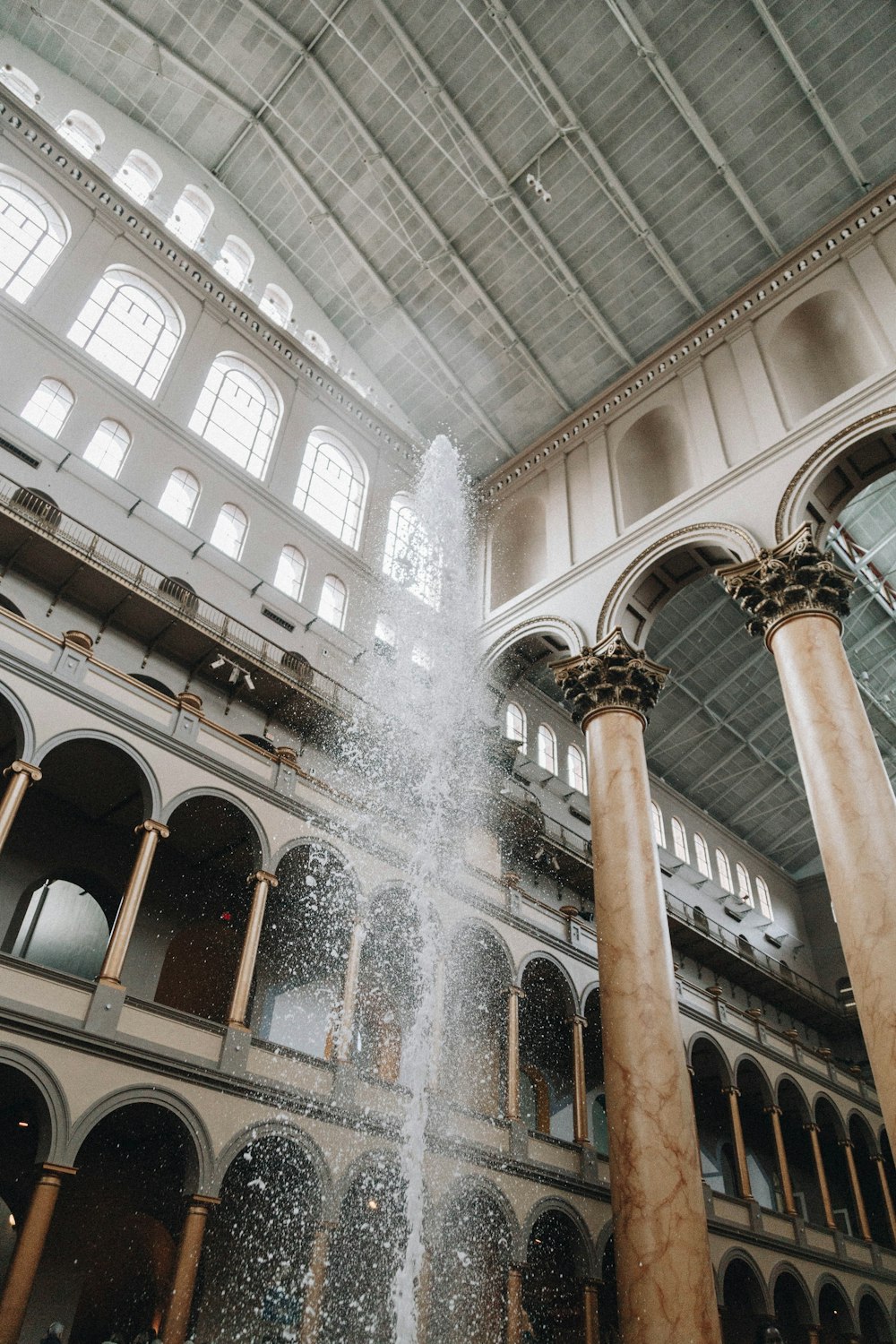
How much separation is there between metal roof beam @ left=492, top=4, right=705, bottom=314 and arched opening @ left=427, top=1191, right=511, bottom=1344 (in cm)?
1719

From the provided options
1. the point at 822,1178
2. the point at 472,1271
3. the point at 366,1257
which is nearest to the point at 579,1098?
the point at 472,1271

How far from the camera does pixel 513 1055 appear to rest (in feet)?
46.7

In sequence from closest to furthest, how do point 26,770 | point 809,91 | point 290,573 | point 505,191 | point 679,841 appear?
point 26,770, point 809,91, point 290,573, point 505,191, point 679,841

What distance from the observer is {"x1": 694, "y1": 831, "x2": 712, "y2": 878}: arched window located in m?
26.3

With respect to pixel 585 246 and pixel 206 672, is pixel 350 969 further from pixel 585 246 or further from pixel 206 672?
pixel 585 246

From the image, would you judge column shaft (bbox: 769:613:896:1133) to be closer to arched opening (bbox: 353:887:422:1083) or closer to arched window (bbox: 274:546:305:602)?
arched opening (bbox: 353:887:422:1083)

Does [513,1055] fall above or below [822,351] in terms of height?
below

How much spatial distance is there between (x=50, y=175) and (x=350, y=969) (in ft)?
49.3

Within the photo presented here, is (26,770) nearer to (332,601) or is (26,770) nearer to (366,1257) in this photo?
(366,1257)

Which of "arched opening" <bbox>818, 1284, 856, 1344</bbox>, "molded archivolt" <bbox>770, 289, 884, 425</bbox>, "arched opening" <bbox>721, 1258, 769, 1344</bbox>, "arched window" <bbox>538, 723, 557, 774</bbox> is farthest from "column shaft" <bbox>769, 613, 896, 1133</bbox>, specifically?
"arched opening" <bbox>818, 1284, 856, 1344</bbox>

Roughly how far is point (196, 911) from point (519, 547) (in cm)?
988

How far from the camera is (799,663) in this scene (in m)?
11.5

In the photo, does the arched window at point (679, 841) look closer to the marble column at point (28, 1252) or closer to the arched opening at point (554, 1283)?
the arched opening at point (554, 1283)

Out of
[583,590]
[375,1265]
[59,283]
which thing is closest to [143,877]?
[375,1265]
